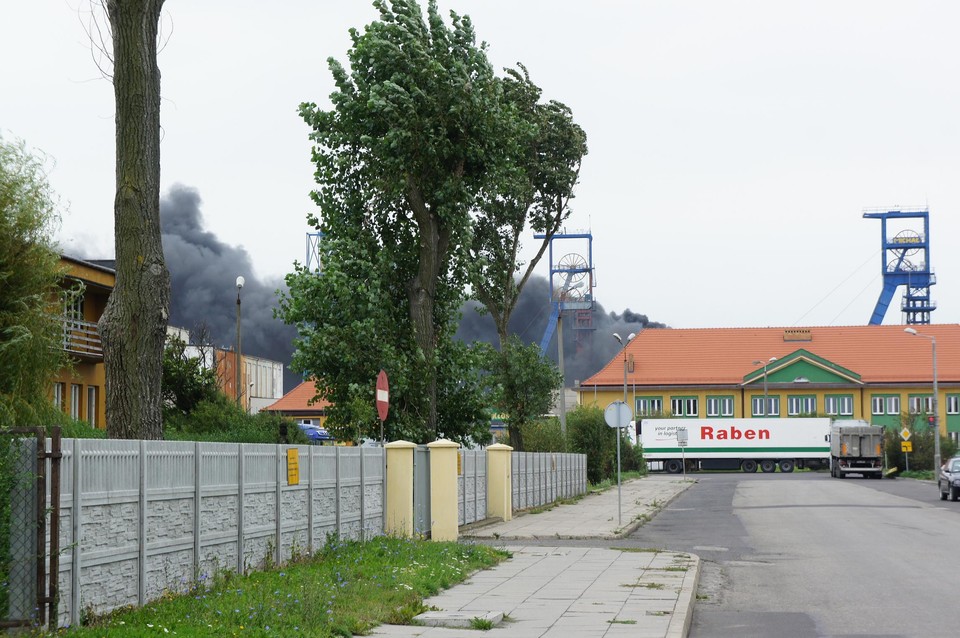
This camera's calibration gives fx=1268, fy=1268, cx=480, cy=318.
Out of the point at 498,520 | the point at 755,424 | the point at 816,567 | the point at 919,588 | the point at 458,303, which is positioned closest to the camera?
the point at 919,588

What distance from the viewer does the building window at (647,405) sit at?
349 ft

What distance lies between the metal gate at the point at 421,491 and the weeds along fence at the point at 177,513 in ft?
14.5

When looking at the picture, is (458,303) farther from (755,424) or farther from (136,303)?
(755,424)

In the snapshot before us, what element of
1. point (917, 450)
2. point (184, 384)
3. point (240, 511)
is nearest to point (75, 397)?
point (184, 384)

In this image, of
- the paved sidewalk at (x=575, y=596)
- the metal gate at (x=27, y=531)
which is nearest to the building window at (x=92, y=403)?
the paved sidewalk at (x=575, y=596)

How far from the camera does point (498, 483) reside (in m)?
30.6

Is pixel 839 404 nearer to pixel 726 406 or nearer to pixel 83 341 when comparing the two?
pixel 726 406

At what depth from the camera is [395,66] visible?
3069 centimetres

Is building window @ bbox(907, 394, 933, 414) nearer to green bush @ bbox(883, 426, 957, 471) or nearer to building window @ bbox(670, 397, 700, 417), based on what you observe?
building window @ bbox(670, 397, 700, 417)

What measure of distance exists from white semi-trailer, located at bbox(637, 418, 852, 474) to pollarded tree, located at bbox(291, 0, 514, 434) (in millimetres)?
51972

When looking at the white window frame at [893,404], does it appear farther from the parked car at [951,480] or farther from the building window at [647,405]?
the parked car at [951,480]

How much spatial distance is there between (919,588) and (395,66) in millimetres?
19491

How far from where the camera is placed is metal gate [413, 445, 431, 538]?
22.0 meters

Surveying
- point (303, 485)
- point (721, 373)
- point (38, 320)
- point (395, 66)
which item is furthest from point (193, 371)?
point (721, 373)
